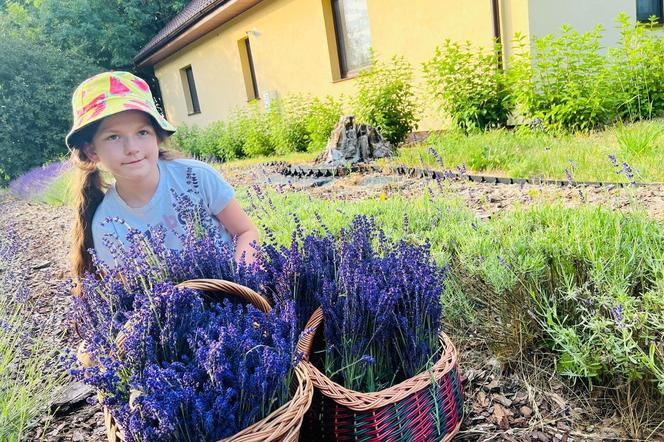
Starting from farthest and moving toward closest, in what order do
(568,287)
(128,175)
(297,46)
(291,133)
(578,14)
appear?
(297,46)
(291,133)
(578,14)
(128,175)
(568,287)

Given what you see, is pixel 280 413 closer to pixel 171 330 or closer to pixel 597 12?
pixel 171 330

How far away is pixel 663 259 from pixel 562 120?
16.9 ft

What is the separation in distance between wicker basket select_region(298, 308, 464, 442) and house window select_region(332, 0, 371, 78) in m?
10.1

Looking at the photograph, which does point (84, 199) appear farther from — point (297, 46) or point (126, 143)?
point (297, 46)

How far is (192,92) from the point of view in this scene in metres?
21.0

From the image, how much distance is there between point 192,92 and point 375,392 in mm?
21492

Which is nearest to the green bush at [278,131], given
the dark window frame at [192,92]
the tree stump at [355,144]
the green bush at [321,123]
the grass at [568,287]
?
the green bush at [321,123]

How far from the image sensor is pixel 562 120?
6242 mm

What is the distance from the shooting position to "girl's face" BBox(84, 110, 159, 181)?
6.76ft

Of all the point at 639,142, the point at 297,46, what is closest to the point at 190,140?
the point at 297,46

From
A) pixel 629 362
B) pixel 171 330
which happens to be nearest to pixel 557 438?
pixel 629 362

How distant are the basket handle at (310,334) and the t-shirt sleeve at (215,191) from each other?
1.02m

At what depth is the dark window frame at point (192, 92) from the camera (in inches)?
809

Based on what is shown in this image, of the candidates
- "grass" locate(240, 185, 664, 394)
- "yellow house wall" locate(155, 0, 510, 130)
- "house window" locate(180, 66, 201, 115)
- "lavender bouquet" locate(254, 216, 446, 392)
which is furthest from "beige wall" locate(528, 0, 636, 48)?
"house window" locate(180, 66, 201, 115)
